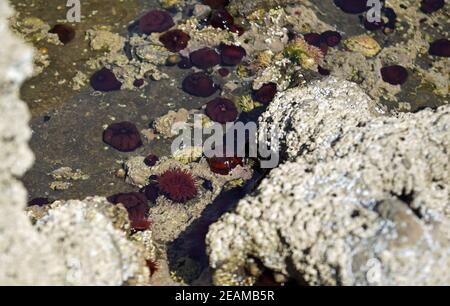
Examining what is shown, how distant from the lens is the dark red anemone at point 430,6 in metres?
9.31

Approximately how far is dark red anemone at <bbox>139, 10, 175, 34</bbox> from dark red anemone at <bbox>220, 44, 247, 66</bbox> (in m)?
1.08

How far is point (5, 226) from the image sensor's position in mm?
3777

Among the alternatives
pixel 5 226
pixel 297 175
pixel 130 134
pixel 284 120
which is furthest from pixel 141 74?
pixel 5 226

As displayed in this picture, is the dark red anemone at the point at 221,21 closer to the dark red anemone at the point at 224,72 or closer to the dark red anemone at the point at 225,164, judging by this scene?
the dark red anemone at the point at 224,72

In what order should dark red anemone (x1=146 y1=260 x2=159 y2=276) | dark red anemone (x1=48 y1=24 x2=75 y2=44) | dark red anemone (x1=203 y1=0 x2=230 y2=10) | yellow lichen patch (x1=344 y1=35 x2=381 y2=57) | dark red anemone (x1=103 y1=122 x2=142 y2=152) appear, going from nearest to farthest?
dark red anemone (x1=146 y1=260 x2=159 y2=276), dark red anemone (x1=103 y1=122 x2=142 y2=152), dark red anemone (x1=48 y1=24 x2=75 y2=44), yellow lichen patch (x1=344 y1=35 x2=381 y2=57), dark red anemone (x1=203 y1=0 x2=230 y2=10)

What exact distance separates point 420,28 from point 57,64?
617 cm

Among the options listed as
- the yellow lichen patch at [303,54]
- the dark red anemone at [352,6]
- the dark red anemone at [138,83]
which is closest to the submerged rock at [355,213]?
the yellow lichen patch at [303,54]

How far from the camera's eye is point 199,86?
788 cm

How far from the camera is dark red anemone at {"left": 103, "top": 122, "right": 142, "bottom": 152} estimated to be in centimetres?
725

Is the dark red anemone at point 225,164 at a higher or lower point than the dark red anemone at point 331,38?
lower

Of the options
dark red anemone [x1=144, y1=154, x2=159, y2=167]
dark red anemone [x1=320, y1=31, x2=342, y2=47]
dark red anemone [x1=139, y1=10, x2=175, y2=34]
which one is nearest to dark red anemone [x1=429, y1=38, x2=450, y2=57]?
dark red anemone [x1=320, y1=31, x2=342, y2=47]

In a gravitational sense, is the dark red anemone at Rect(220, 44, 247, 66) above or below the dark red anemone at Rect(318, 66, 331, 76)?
below

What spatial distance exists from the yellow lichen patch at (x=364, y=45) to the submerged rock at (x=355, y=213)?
3591 mm

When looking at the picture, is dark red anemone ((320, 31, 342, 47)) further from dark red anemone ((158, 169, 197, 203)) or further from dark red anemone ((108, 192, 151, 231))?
dark red anemone ((108, 192, 151, 231))
